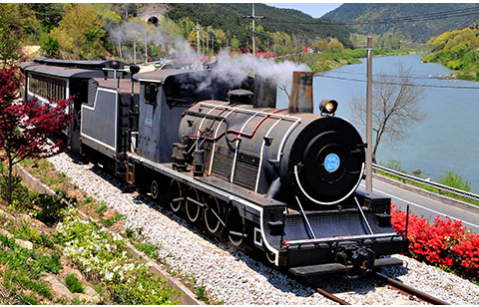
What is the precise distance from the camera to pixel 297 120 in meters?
9.49

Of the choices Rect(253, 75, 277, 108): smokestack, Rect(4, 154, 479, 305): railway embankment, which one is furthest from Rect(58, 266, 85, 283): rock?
Rect(253, 75, 277, 108): smokestack

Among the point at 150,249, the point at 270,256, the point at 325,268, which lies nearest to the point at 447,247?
the point at 325,268

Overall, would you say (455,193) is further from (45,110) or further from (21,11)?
(21,11)

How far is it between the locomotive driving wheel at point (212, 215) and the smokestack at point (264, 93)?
227 cm

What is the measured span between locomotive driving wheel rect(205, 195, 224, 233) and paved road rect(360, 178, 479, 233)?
734 cm

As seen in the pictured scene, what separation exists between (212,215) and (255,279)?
A: 96.8 inches

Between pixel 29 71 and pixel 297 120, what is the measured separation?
66.6 feet

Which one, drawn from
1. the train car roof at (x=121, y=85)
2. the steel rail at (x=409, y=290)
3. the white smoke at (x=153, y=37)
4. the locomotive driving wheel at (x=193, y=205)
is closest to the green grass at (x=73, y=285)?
the locomotive driving wheel at (x=193, y=205)

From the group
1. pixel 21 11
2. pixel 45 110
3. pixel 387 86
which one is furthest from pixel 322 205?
pixel 21 11

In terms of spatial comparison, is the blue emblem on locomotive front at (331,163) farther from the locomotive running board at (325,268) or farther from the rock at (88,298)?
the rock at (88,298)

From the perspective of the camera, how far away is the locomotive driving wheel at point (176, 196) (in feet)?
40.2

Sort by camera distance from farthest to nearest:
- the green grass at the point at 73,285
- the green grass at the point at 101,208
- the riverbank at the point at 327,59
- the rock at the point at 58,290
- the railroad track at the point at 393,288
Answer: the riverbank at the point at 327,59 → the green grass at the point at 101,208 → the railroad track at the point at 393,288 → the green grass at the point at 73,285 → the rock at the point at 58,290

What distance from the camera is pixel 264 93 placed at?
11.2m

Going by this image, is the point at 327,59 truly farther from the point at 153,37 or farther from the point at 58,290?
the point at 58,290
